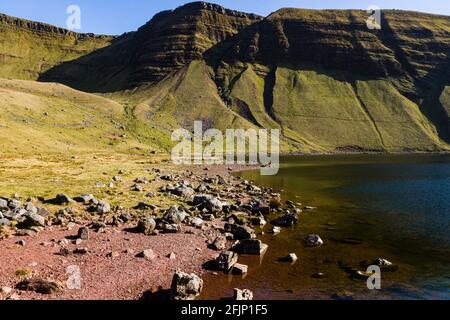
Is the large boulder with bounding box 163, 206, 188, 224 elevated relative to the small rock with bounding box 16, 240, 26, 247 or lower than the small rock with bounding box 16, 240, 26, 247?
lower

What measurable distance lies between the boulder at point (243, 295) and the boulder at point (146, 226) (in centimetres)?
1541

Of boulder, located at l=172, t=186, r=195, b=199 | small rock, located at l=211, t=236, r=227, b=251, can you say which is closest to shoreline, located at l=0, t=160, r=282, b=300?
small rock, located at l=211, t=236, r=227, b=251

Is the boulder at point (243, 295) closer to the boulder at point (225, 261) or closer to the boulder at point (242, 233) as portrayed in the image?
the boulder at point (225, 261)

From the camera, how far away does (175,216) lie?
43.5 meters

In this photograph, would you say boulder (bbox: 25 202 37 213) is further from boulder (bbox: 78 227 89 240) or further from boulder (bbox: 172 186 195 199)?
boulder (bbox: 172 186 195 199)

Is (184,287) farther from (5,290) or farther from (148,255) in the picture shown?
(5,290)

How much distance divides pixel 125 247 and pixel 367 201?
158 ft

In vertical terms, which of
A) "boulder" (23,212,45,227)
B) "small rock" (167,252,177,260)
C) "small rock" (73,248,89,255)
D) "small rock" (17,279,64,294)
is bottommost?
"small rock" (167,252,177,260)

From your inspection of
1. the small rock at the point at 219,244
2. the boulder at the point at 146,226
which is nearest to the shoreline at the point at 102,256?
the small rock at the point at 219,244

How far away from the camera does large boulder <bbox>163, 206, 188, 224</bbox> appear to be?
141ft

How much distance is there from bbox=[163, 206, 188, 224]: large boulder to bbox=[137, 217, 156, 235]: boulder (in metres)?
3.44

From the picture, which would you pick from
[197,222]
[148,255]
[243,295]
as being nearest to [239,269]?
[243,295]
